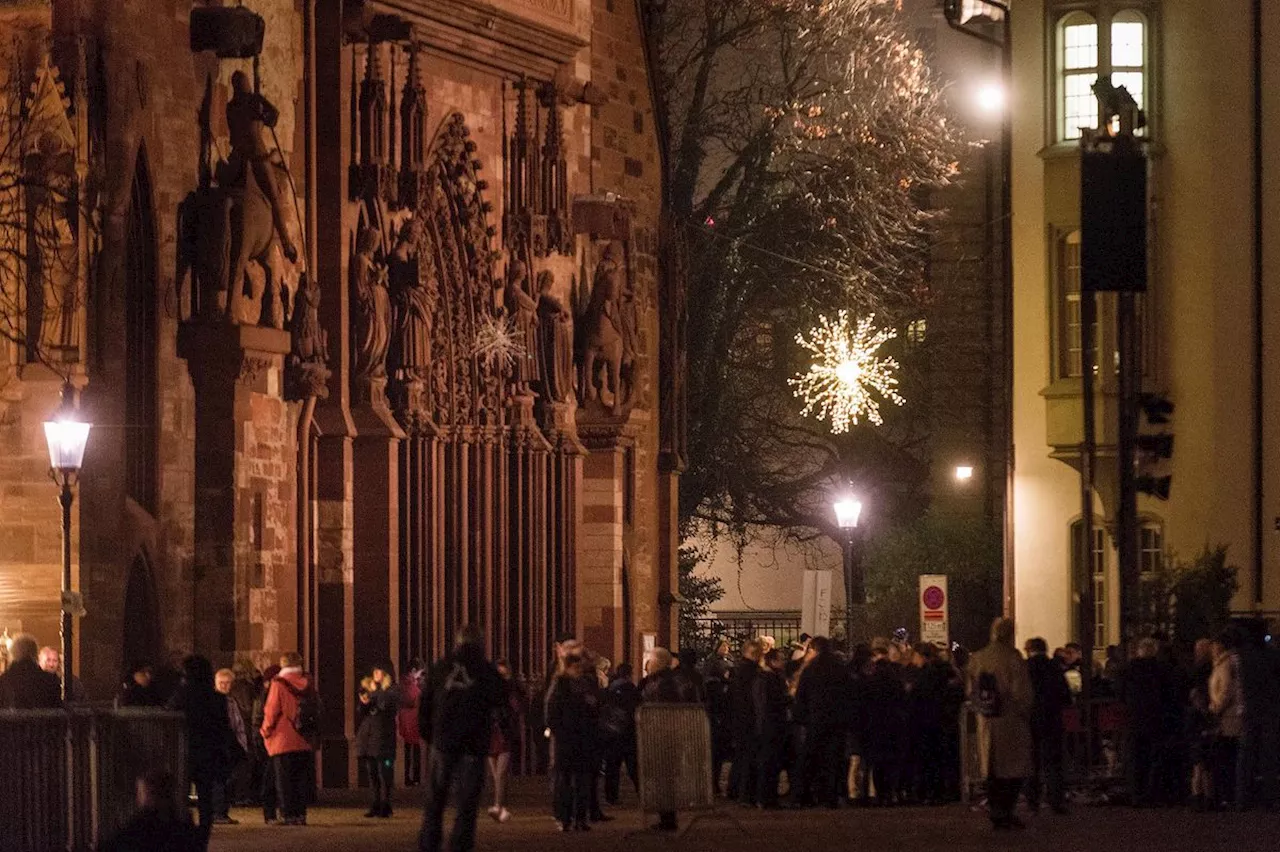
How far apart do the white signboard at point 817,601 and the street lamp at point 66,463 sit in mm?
18884

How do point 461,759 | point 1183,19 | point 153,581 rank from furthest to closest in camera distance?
point 1183,19, point 153,581, point 461,759

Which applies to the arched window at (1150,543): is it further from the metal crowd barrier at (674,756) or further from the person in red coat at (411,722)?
the metal crowd barrier at (674,756)

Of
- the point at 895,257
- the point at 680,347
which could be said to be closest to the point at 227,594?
the point at 680,347

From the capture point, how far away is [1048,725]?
2694 cm

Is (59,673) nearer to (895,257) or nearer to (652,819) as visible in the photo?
(652,819)

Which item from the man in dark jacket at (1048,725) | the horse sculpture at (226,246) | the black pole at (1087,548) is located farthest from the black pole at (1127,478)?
the horse sculpture at (226,246)

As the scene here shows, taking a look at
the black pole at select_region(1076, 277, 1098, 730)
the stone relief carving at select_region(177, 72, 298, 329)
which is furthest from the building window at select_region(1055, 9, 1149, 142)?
the stone relief carving at select_region(177, 72, 298, 329)

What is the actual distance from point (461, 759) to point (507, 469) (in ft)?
64.2

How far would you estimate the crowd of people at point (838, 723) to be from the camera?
24625 mm

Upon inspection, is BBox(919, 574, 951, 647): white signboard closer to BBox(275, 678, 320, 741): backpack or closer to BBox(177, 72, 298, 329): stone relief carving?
BBox(177, 72, 298, 329): stone relief carving

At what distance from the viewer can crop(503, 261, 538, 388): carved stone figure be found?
3947 cm

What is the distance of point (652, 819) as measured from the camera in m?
27.5

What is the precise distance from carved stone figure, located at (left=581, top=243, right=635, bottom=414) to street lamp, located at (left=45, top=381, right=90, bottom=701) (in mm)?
15292

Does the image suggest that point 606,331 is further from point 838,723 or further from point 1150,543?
point 838,723
